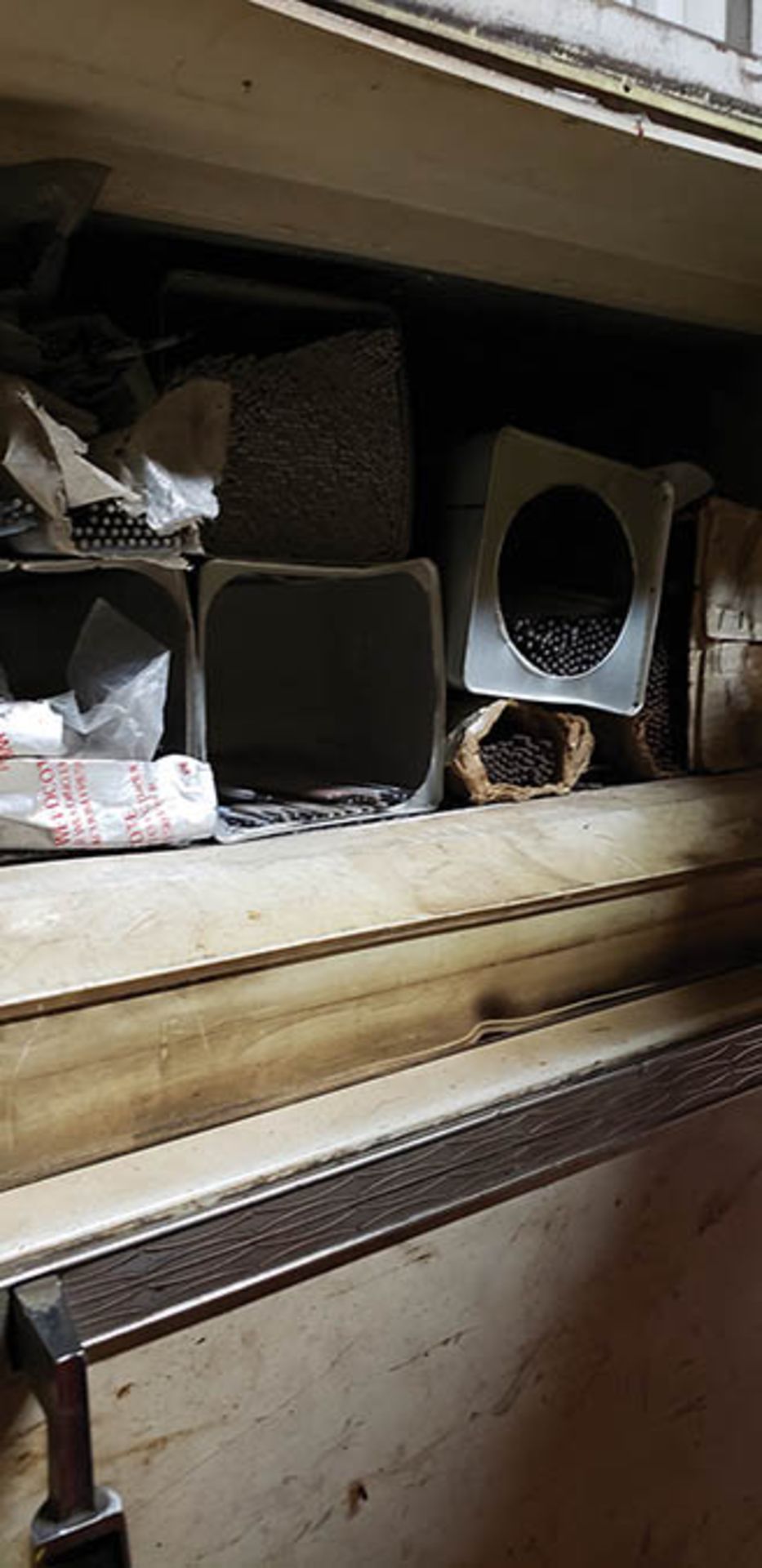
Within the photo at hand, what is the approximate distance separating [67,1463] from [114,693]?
58cm

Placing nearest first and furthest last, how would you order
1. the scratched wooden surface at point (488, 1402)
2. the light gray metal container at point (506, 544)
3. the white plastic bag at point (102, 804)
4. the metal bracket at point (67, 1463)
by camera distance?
the metal bracket at point (67, 1463), the scratched wooden surface at point (488, 1402), the white plastic bag at point (102, 804), the light gray metal container at point (506, 544)

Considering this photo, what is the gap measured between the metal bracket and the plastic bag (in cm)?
45

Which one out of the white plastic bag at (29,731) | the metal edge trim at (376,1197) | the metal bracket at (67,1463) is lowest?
the metal bracket at (67,1463)

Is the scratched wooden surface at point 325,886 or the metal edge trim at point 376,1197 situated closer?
the metal edge trim at point 376,1197

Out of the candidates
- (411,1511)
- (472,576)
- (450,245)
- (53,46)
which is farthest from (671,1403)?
(53,46)

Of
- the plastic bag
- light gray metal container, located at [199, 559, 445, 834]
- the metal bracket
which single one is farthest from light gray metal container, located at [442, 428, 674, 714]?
the metal bracket

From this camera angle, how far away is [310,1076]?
36.1 inches

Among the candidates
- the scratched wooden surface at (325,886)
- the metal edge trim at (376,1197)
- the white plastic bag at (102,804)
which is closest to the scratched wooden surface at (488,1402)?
the metal edge trim at (376,1197)

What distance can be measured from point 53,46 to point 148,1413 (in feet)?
2.83

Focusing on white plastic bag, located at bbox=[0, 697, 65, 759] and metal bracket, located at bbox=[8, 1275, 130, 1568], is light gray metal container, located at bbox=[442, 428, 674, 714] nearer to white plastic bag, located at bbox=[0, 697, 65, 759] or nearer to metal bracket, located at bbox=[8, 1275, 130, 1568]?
white plastic bag, located at bbox=[0, 697, 65, 759]

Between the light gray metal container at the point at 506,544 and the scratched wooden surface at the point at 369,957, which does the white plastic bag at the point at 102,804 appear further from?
the light gray metal container at the point at 506,544

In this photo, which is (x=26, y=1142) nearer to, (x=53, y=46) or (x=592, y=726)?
(x=53, y=46)

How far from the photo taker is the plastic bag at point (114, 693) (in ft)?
3.28

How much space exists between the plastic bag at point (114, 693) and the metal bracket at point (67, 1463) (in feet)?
1.48
